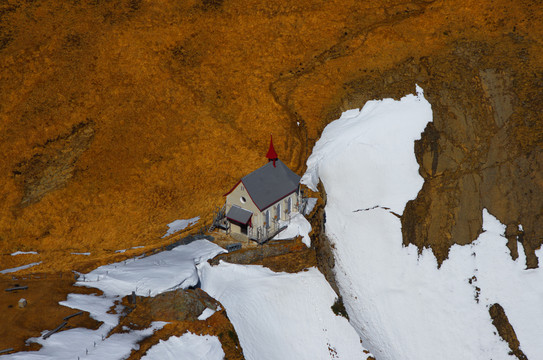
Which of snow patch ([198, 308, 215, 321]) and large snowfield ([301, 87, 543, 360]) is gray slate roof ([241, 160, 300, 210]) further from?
snow patch ([198, 308, 215, 321])

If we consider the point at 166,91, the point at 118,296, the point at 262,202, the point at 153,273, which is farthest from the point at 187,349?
the point at 166,91

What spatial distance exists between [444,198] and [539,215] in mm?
5798

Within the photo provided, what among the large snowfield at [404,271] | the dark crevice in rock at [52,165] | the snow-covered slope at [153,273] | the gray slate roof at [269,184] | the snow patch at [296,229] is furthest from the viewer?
the dark crevice in rock at [52,165]

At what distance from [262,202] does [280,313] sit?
7.08 metres

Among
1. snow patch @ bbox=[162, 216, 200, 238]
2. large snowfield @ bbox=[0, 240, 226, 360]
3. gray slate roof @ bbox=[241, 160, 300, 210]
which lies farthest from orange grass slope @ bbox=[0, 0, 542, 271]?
gray slate roof @ bbox=[241, 160, 300, 210]

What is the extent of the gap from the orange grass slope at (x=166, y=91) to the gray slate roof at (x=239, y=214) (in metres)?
5.73

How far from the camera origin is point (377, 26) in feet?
156

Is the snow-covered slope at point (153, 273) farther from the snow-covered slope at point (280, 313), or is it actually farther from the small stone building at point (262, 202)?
the small stone building at point (262, 202)

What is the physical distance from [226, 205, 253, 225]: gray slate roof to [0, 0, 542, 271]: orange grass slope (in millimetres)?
5735

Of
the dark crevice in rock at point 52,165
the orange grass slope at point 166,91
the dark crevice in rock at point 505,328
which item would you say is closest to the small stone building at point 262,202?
the orange grass slope at point 166,91

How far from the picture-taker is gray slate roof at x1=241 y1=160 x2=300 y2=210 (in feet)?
113

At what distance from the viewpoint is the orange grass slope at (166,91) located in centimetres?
4053

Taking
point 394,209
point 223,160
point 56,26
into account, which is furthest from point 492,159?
point 56,26

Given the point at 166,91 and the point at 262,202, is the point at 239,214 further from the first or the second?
the point at 166,91
